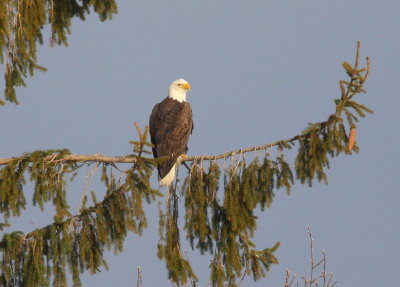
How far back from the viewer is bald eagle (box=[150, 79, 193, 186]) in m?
11.5

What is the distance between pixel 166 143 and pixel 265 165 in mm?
2397

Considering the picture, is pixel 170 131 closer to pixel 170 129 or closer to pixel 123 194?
pixel 170 129

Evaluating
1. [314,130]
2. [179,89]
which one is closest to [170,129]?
[179,89]

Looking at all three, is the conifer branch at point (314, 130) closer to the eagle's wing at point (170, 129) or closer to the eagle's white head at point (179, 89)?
the eagle's wing at point (170, 129)

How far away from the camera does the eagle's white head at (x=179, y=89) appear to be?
13484 mm

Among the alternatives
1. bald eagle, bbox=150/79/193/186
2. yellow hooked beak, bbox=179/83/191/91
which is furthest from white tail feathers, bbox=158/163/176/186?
yellow hooked beak, bbox=179/83/191/91

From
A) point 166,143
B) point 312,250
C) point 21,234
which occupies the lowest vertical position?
point 312,250

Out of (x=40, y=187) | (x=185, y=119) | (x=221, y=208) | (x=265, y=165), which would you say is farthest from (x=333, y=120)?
(x=185, y=119)

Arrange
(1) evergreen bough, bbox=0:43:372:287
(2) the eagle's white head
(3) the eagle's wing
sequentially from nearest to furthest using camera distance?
(1) evergreen bough, bbox=0:43:372:287, (3) the eagle's wing, (2) the eagle's white head

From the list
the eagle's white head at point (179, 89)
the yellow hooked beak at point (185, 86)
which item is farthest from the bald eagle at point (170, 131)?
the yellow hooked beak at point (185, 86)

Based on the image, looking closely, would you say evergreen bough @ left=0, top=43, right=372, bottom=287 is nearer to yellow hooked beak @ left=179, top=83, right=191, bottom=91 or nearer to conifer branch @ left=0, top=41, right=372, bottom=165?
conifer branch @ left=0, top=41, right=372, bottom=165

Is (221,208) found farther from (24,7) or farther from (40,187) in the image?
(24,7)

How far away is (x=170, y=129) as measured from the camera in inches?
486

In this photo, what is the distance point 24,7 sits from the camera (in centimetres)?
1020
